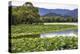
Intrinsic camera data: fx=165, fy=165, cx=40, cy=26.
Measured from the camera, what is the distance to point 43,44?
191 cm

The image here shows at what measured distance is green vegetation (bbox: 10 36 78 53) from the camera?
182cm

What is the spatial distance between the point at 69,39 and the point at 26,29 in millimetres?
546

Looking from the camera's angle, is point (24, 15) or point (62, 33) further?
point (62, 33)

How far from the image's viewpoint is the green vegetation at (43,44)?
1.82 meters

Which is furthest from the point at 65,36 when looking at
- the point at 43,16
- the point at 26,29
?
the point at 26,29

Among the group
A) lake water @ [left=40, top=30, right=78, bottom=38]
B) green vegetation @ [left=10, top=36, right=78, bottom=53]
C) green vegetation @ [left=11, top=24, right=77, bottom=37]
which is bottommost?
green vegetation @ [left=10, top=36, right=78, bottom=53]

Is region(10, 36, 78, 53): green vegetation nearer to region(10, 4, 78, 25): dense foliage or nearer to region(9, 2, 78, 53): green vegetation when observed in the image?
region(9, 2, 78, 53): green vegetation

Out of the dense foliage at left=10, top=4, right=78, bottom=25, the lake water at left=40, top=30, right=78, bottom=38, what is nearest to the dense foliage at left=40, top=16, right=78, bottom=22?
the dense foliage at left=10, top=4, right=78, bottom=25

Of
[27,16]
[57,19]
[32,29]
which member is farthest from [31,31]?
[57,19]

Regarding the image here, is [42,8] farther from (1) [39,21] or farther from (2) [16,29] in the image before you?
(2) [16,29]

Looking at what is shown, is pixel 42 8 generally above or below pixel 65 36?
above

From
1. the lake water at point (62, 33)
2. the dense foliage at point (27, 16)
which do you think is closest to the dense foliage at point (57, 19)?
the dense foliage at point (27, 16)

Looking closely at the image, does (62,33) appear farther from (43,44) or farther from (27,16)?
(27,16)

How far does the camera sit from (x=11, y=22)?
70.9 inches
